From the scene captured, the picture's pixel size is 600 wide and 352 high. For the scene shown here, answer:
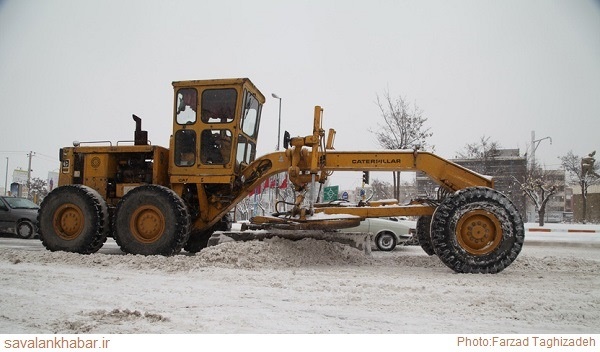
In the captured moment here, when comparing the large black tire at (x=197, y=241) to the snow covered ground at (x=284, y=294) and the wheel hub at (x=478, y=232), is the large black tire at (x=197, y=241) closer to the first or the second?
the snow covered ground at (x=284, y=294)

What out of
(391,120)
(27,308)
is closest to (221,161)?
(27,308)

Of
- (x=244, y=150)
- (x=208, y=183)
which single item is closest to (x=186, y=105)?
(x=244, y=150)

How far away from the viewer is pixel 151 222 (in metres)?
6.33

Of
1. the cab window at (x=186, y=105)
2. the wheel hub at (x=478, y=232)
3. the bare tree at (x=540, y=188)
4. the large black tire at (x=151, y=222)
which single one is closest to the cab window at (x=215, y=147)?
the cab window at (x=186, y=105)

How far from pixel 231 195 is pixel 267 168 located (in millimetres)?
743

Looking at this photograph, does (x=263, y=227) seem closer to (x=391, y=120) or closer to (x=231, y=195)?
(x=231, y=195)

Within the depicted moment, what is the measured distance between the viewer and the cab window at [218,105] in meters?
6.74

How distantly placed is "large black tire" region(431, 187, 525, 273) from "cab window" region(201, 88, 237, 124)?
349 cm

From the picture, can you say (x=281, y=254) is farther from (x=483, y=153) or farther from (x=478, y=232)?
(x=483, y=153)

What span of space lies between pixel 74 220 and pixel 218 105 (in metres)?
2.86

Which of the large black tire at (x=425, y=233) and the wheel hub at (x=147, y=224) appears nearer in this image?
the wheel hub at (x=147, y=224)

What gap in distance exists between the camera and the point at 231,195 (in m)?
6.84

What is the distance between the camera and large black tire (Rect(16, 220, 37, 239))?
37.6 ft
